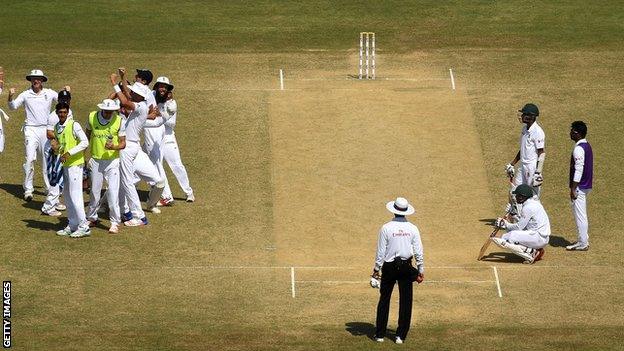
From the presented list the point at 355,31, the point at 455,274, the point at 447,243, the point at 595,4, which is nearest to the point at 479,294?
the point at 455,274

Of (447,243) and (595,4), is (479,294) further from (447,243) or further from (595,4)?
(595,4)

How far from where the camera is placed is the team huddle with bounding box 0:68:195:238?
87.9 ft

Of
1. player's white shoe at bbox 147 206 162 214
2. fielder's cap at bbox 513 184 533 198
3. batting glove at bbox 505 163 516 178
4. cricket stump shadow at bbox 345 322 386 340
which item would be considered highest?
batting glove at bbox 505 163 516 178

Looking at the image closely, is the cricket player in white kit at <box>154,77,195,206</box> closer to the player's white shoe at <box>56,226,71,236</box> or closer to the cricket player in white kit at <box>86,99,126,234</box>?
the cricket player in white kit at <box>86,99,126,234</box>

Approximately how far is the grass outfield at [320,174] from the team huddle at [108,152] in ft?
1.66

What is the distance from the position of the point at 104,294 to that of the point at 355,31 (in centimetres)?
1664

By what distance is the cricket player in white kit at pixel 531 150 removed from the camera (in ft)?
91.2

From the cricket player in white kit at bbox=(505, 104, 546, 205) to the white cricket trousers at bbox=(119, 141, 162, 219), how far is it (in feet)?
23.6

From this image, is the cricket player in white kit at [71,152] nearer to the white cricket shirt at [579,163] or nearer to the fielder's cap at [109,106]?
the fielder's cap at [109,106]

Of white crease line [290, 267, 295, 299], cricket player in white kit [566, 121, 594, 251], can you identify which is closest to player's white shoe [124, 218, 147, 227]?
white crease line [290, 267, 295, 299]

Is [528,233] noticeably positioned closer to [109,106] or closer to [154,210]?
[154,210]

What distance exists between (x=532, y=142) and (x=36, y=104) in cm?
1017

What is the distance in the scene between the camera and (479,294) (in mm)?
24969

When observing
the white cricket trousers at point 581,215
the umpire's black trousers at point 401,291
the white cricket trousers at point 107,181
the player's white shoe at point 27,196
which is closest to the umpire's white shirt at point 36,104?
the player's white shoe at point 27,196
